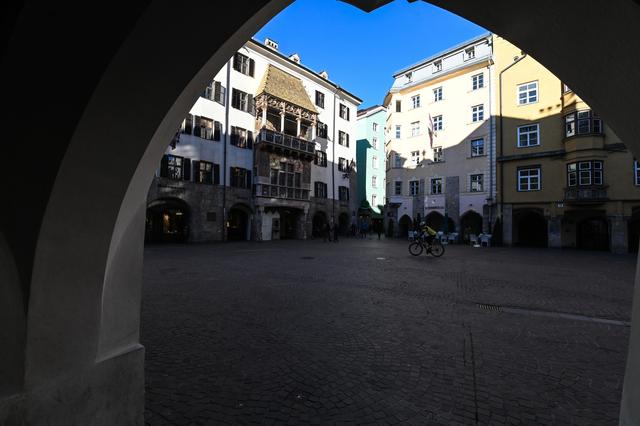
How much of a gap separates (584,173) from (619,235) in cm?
499

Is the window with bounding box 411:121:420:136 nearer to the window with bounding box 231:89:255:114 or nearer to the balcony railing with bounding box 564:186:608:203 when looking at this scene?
the balcony railing with bounding box 564:186:608:203

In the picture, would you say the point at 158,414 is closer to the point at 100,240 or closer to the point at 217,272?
the point at 100,240

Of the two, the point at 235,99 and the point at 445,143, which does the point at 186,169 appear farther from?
the point at 445,143

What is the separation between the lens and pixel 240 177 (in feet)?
92.7

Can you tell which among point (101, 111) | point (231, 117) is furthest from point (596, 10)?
point (231, 117)

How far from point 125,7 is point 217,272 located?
32.7 ft

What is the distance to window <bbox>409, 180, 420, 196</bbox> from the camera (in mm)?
35719

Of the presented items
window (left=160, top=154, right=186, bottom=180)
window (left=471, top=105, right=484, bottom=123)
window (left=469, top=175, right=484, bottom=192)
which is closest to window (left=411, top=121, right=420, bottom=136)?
window (left=471, top=105, right=484, bottom=123)

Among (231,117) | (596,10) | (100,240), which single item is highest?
(231,117)

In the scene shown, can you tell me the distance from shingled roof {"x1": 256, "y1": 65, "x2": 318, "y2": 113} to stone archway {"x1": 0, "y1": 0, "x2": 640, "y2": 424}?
2867 cm

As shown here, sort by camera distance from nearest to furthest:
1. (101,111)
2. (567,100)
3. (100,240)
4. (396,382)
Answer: (101,111) < (100,240) < (396,382) < (567,100)

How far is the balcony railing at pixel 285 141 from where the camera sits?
2869 cm

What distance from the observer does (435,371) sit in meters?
3.75

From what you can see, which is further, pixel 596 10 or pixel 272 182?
pixel 272 182
